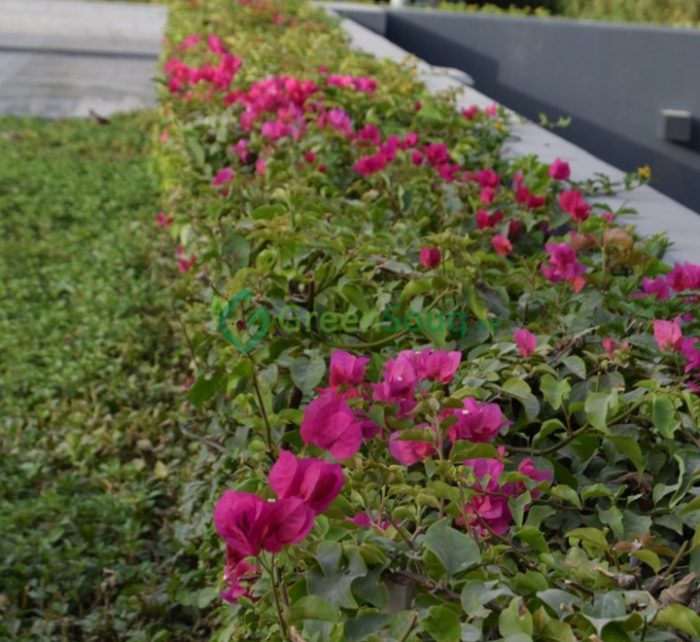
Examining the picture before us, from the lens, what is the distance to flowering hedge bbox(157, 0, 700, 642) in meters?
1.06

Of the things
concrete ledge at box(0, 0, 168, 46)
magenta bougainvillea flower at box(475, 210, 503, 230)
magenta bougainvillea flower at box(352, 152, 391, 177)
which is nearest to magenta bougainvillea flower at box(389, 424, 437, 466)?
magenta bougainvillea flower at box(475, 210, 503, 230)

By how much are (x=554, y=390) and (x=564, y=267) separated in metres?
0.49

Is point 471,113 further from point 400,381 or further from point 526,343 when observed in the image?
point 400,381

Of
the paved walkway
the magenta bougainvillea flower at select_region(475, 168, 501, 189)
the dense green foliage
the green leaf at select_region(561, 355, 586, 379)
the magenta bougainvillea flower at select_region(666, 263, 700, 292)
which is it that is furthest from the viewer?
the paved walkway

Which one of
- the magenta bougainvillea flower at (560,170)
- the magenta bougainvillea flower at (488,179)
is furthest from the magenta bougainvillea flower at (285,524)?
the magenta bougainvillea flower at (560,170)

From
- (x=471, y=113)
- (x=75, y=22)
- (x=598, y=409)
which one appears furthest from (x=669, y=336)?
(x=75, y=22)

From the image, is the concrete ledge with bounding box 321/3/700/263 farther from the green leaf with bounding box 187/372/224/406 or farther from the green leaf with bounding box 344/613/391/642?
the green leaf with bounding box 344/613/391/642

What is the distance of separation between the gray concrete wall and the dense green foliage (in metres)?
3.36

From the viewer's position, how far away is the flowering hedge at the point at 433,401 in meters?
1.06

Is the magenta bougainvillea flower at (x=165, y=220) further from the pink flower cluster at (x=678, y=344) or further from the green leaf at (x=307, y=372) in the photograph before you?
the pink flower cluster at (x=678, y=344)

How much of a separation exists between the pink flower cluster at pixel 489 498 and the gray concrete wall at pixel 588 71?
5900 mm

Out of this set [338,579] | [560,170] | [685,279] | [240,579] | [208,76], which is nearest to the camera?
[338,579]

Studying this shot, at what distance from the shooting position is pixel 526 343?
5.25 ft

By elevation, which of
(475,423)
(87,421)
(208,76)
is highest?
(475,423)
